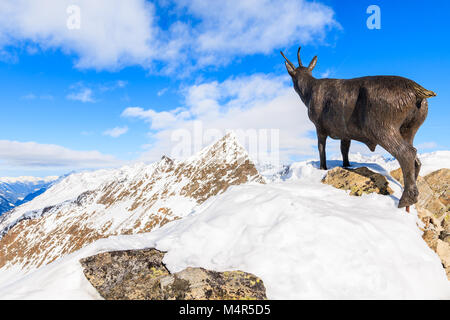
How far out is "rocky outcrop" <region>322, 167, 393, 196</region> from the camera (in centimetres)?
791

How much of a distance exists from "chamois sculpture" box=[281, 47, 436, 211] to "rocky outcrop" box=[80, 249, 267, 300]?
5.37 meters

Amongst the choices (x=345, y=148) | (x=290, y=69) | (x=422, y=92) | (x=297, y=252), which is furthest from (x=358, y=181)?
(x=290, y=69)

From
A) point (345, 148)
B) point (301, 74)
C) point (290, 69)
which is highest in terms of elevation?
point (290, 69)

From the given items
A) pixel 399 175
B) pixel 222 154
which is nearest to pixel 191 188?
pixel 222 154

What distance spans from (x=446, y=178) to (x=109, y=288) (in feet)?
36.2

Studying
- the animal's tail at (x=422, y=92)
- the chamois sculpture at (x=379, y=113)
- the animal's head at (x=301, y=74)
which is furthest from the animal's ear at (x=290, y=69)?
the animal's tail at (x=422, y=92)

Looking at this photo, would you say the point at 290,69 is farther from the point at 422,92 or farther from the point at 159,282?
the point at 159,282

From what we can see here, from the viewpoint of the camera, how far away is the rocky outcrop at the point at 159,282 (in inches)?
167

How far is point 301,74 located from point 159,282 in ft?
30.7

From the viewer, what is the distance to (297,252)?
4.66 metres

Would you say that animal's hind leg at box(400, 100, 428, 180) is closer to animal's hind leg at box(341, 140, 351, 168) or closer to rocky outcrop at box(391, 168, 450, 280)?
rocky outcrop at box(391, 168, 450, 280)


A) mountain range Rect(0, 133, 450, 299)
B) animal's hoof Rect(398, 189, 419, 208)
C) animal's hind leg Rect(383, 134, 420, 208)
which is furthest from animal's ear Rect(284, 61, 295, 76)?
animal's hoof Rect(398, 189, 419, 208)

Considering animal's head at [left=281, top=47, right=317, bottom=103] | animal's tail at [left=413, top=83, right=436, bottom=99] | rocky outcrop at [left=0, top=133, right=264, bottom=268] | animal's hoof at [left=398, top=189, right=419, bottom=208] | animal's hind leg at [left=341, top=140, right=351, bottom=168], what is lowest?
rocky outcrop at [left=0, top=133, right=264, bottom=268]
